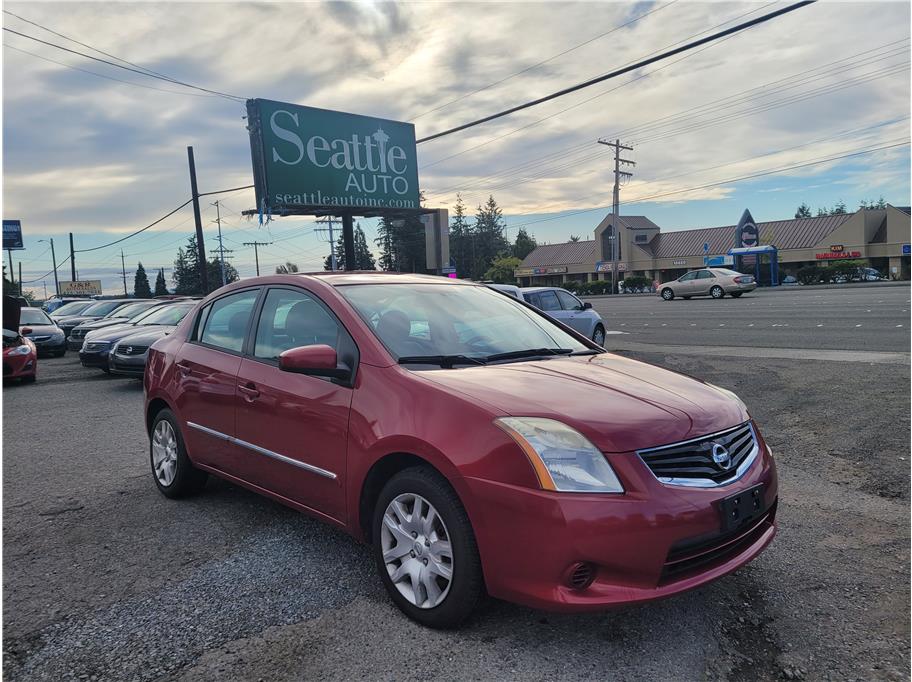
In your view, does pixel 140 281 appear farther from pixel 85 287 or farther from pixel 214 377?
pixel 214 377

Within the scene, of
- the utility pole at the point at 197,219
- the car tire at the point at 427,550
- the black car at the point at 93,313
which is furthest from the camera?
the utility pole at the point at 197,219

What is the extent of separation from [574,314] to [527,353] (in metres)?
9.98

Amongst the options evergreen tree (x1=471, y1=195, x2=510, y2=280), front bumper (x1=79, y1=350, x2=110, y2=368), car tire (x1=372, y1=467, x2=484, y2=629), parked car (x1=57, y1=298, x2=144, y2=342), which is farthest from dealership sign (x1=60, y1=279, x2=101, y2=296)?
car tire (x1=372, y1=467, x2=484, y2=629)

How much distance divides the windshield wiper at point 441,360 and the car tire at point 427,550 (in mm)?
592

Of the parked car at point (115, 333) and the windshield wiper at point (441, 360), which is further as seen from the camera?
the parked car at point (115, 333)

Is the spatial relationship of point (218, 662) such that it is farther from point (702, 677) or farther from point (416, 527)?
point (702, 677)

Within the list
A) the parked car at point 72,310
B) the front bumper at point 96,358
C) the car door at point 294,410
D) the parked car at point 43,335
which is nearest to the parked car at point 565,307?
the front bumper at point 96,358

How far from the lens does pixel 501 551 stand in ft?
8.80

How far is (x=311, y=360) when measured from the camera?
331 cm

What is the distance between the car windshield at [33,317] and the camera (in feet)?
56.3

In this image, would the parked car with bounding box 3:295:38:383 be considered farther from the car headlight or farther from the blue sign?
the blue sign

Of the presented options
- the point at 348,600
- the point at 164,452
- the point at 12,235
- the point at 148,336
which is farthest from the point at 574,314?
the point at 12,235

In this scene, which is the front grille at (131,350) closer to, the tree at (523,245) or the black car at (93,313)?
the black car at (93,313)

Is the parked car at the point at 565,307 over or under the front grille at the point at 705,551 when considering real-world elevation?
over
